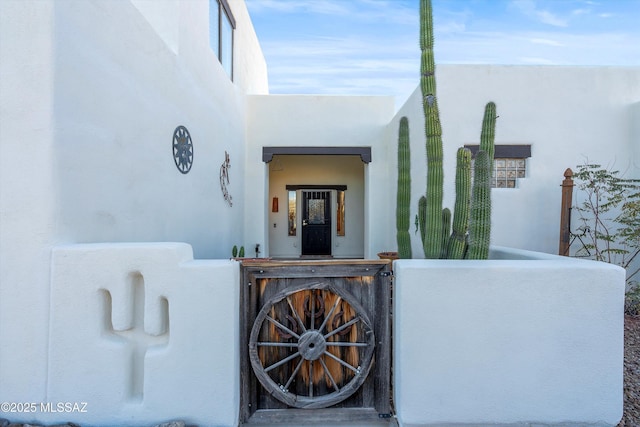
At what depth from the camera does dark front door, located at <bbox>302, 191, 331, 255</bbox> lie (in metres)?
10.4

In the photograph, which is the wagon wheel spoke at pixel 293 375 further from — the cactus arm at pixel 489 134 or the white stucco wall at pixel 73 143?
the cactus arm at pixel 489 134

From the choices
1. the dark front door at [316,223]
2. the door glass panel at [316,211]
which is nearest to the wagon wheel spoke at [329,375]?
the dark front door at [316,223]

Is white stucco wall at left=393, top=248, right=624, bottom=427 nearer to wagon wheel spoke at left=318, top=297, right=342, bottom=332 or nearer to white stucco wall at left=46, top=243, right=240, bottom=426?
wagon wheel spoke at left=318, top=297, right=342, bottom=332

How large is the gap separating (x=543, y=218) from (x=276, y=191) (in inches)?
275

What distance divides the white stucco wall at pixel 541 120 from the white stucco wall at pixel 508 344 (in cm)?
337

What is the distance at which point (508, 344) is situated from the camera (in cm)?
233

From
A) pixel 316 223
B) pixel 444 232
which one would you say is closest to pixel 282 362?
pixel 444 232

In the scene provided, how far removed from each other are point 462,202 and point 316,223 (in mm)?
7808

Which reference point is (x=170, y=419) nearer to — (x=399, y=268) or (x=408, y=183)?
(x=399, y=268)

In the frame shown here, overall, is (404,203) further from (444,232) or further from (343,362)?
(343,362)

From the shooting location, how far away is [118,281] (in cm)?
221

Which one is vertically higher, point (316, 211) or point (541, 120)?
point (541, 120)

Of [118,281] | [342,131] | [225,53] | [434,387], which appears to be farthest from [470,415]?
[225,53]

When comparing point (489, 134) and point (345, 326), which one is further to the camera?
point (489, 134)
